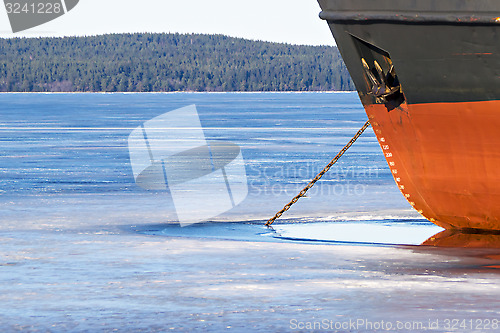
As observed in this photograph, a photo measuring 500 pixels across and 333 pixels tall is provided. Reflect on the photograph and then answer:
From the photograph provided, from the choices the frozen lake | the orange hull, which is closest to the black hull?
the orange hull

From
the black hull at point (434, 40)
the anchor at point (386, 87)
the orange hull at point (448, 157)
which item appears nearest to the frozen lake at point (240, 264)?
the orange hull at point (448, 157)

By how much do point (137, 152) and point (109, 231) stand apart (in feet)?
45.4

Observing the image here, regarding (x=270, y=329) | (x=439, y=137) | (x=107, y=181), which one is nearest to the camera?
(x=270, y=329)

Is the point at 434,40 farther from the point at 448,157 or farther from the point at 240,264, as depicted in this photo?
the point at 240,264

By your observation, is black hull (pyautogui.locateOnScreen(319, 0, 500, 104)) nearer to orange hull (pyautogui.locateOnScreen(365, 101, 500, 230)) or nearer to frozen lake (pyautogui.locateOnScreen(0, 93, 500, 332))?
orange hull (pyautogui.locateOnScreen(365, 101, 500, 230))

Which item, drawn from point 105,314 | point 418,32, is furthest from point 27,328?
point 418,32

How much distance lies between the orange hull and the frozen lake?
1.08 ft

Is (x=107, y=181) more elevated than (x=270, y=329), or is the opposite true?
(x=270, y=329)

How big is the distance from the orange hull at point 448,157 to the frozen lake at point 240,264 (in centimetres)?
33

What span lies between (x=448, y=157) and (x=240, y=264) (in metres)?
2.77

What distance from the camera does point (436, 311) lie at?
6.73 m

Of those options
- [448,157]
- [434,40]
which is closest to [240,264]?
[448,157]

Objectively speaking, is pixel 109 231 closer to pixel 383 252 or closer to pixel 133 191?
pixel 383 252

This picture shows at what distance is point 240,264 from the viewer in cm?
875
